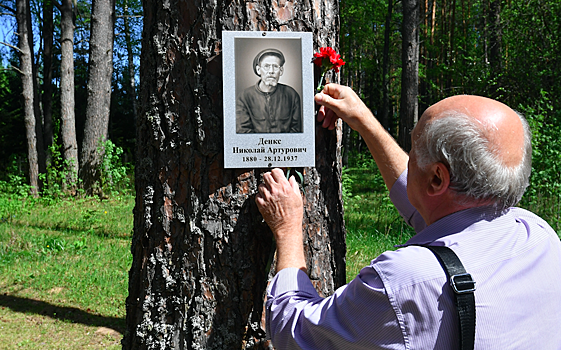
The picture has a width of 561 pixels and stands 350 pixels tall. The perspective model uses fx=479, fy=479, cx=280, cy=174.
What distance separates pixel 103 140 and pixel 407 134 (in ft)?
23.9

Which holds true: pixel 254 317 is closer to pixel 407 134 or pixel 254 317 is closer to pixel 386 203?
pixel 386 203

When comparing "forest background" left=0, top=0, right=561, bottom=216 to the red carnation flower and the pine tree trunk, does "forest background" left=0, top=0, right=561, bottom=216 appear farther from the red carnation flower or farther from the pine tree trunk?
the red carnation flower

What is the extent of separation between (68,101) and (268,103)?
11.7 m

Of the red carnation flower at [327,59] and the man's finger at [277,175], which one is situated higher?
the red carnation flower at [327,59]

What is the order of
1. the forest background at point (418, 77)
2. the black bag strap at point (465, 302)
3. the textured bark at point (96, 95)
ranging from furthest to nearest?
the textured bark at point (96, 95) < the forest background at point (418, 77) < the black bag strap at point (465, 302)

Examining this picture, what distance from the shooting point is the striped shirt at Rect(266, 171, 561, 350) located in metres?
1.32

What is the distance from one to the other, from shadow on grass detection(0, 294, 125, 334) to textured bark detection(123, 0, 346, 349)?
239cm

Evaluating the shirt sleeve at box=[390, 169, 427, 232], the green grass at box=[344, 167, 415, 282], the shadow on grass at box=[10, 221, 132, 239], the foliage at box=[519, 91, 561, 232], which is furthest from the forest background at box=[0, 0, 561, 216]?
the shirt sleeve at box=[390, 169, 427, 232]

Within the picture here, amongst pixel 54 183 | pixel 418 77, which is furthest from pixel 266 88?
pixel 418 77

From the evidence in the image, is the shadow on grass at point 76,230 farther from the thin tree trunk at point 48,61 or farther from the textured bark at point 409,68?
the thin tree trunk at point 48,61

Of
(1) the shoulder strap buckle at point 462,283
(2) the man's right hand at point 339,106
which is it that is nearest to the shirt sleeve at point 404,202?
(2) the man's right hand at point 339,106

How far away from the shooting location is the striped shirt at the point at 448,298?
4.33 feet

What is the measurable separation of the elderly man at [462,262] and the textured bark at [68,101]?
11.3m

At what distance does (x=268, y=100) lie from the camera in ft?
6.97
